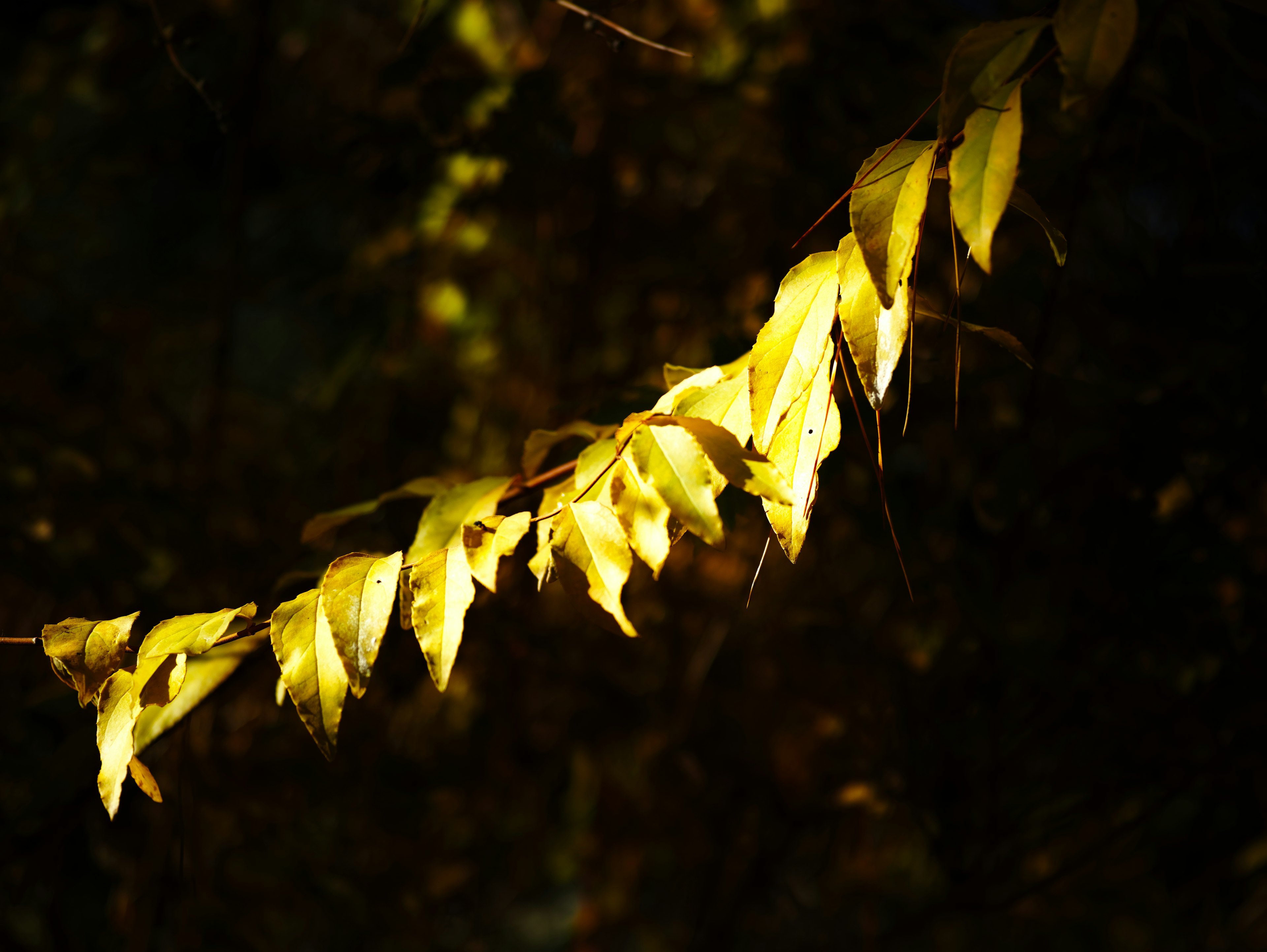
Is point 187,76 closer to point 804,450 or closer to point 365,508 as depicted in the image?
point 365,508

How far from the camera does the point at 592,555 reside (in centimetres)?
32

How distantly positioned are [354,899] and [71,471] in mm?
453

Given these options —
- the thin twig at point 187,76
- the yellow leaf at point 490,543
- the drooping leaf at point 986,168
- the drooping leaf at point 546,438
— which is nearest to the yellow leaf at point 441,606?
the yellow leaf at point 490,543

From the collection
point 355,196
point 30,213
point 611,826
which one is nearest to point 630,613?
point 611,826

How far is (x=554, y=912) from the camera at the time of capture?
1.40 metres

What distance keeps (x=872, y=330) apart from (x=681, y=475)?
8 centimetres

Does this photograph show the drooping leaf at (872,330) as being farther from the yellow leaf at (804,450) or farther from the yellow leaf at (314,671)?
the yellow leaf at (314,671)

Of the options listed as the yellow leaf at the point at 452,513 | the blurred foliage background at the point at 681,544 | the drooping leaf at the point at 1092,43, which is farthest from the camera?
the blurred foliage background at the point at 681,544

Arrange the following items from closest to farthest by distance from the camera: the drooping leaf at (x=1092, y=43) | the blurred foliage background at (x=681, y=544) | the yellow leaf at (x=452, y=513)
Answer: the drooping leaf at (x=1092, y=43) < the yellow leaf at (x=452, y=513) < the blurred foliage background at (x=681, y=544)

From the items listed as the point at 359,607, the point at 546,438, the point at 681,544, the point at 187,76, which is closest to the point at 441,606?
the point at 359,607

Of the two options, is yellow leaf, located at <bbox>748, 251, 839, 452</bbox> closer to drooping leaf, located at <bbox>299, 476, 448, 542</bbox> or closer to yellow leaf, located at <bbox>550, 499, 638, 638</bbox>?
yellow leaf, located at <bbox>550, 499, 638, 638</bbox>

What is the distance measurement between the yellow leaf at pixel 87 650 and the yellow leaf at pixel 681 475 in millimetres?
211

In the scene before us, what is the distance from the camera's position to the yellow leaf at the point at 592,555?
306mm

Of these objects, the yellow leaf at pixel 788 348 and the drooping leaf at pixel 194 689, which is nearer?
the yellow leaf at pixel 788 348
